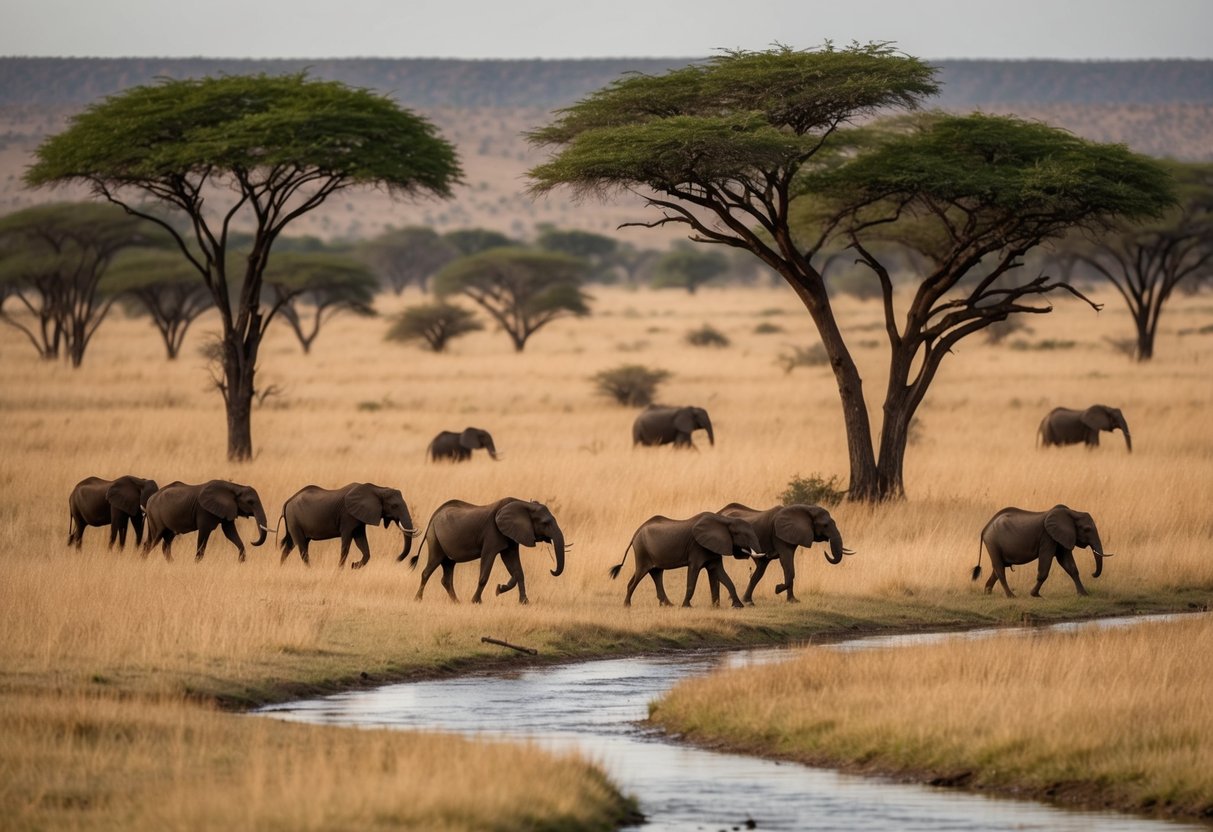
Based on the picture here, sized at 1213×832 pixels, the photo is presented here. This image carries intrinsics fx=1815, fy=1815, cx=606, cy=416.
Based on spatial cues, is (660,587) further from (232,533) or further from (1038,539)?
(232,533)

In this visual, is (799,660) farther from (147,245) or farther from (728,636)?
(147,245)

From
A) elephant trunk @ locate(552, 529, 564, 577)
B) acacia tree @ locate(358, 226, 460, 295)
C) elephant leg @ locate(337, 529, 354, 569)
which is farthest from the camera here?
acacia tree @ locate(358, 226, 460, 295)

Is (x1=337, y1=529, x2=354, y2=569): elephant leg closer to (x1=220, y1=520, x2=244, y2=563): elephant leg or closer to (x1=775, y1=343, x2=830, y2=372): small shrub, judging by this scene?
(x1=220, y1=520, x2=244, y2=563): elephant leg

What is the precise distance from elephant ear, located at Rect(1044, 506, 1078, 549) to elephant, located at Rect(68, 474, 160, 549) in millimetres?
9119

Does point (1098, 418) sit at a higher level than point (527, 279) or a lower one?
lower

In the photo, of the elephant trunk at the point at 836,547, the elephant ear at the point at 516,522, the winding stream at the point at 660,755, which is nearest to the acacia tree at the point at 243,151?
the elephant ear at the point at 516,522

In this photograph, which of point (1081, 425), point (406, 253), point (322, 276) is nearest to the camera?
point (1081, 425)

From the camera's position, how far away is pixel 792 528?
17125mm

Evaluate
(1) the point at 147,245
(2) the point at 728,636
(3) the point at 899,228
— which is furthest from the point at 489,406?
(2) the point at 728,636

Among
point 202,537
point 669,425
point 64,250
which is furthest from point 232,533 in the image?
point 64,250

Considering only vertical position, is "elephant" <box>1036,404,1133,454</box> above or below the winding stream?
above

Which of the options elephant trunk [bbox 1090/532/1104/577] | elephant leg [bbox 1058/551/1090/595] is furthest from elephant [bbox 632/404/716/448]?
elephant leg [bbox 1058/551/1090/595]

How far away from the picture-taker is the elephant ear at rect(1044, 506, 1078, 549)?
17.6 metres

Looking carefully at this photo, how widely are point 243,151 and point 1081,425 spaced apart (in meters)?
14.3
